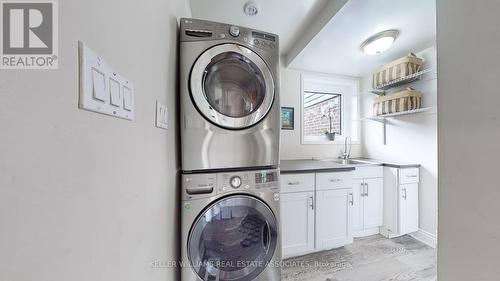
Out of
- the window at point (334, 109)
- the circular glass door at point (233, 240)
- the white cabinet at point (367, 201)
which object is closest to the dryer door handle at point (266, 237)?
the circular glass door at point (233, 240)

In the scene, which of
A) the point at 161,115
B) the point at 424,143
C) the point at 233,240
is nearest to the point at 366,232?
the point at 424,143

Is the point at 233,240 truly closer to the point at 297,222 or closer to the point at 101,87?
the point at 297,222

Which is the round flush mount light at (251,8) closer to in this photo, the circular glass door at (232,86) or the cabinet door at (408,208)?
the circular glass door at (232,86)

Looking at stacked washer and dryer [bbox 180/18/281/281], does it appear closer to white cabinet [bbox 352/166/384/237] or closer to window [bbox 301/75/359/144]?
white cabinet [bbox 352/166/384/237]

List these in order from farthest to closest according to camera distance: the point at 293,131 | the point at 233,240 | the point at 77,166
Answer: the point at 293,131 < the point at 233,240 < the point at 77,166

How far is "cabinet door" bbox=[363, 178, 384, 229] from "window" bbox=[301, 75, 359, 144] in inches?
32.5

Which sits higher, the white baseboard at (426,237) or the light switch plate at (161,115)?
the light switch plate at (161,115)

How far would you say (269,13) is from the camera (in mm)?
1695

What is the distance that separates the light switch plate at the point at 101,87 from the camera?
0.31 m

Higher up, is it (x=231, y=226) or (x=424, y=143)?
(x=424, y=143)

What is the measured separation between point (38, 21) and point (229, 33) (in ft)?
3.05

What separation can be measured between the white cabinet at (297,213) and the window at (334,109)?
1.23m

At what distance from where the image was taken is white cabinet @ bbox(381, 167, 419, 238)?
2.04 meters

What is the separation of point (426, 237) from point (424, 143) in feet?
3.51
